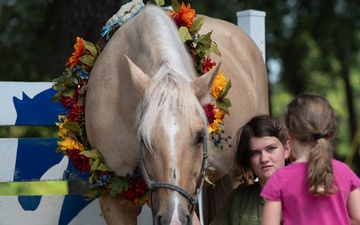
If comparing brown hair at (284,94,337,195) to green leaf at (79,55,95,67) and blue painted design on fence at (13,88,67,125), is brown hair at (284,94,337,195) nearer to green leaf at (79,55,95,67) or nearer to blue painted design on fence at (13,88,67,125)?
green leaf at (79,55,95,67)

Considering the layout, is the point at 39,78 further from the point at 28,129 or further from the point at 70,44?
the point at 70,44

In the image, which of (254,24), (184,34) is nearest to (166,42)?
(184,34)

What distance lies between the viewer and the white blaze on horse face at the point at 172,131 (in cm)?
393

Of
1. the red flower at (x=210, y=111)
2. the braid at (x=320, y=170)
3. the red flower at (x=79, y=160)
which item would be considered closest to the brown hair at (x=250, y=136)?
the red flower at (x=210, y=111)

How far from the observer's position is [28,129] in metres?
10.7

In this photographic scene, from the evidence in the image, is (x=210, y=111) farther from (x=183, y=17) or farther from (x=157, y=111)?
(x=183, y=17)

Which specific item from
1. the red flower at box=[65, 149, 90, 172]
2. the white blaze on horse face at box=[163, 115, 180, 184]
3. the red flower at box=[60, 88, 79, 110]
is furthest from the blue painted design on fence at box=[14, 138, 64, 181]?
the white blaze on horse face at box=[163, 115, 180, 184]

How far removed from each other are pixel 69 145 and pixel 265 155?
123 centimetres

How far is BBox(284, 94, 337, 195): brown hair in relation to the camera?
3.23 metres

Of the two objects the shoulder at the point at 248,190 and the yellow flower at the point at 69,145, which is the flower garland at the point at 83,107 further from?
the shoulder at the point at 248,190

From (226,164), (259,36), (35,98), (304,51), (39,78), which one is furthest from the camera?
(304,51)

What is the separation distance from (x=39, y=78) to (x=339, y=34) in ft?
12.8

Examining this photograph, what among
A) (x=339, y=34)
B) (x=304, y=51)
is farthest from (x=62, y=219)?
(x=304, y=51)

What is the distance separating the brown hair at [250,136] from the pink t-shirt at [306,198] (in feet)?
3.64
